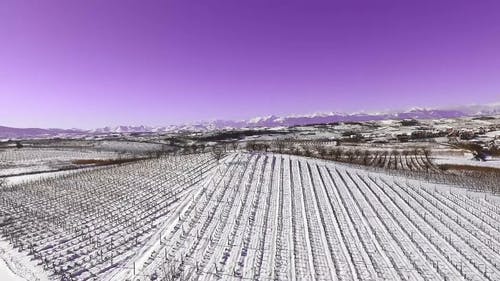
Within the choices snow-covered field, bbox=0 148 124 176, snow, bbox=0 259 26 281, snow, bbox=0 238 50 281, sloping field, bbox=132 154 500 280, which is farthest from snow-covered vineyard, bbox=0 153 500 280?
snow-covered field, bbox=0 148 124 176

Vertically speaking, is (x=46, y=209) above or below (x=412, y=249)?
above

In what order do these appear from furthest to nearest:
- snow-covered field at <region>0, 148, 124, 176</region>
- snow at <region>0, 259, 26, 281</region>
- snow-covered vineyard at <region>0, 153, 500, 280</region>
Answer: snow-covered field at <region>0, 148, 124, 176</region> → snow-covered vineyard at <region>0, 153, 500, 280</region> → snow at <region>0, 259, 26, 281</region>

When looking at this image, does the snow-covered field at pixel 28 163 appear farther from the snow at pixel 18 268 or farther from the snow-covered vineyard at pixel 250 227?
the snow at pixel 18 268

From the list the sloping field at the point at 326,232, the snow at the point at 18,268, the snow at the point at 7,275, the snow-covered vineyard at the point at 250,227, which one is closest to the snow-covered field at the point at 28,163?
the snow-covered vineyard at the point at 250,227

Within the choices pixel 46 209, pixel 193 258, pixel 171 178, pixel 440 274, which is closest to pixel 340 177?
pixel 171 178

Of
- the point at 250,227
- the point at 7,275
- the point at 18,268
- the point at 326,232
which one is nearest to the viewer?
the point at 7,275

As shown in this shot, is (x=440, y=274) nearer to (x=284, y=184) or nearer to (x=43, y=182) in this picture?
(x=284, y=184)

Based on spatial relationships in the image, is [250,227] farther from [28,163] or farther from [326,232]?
[28,163]

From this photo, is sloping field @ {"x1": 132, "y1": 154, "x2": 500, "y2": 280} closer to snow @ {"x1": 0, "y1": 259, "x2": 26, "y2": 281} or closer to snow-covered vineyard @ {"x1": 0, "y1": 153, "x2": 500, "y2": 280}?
snow-covered vineyard @ {"x1": 0, "y1": 153, "x2": 500, "y2": 280}

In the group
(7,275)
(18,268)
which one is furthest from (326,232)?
(7,275)
